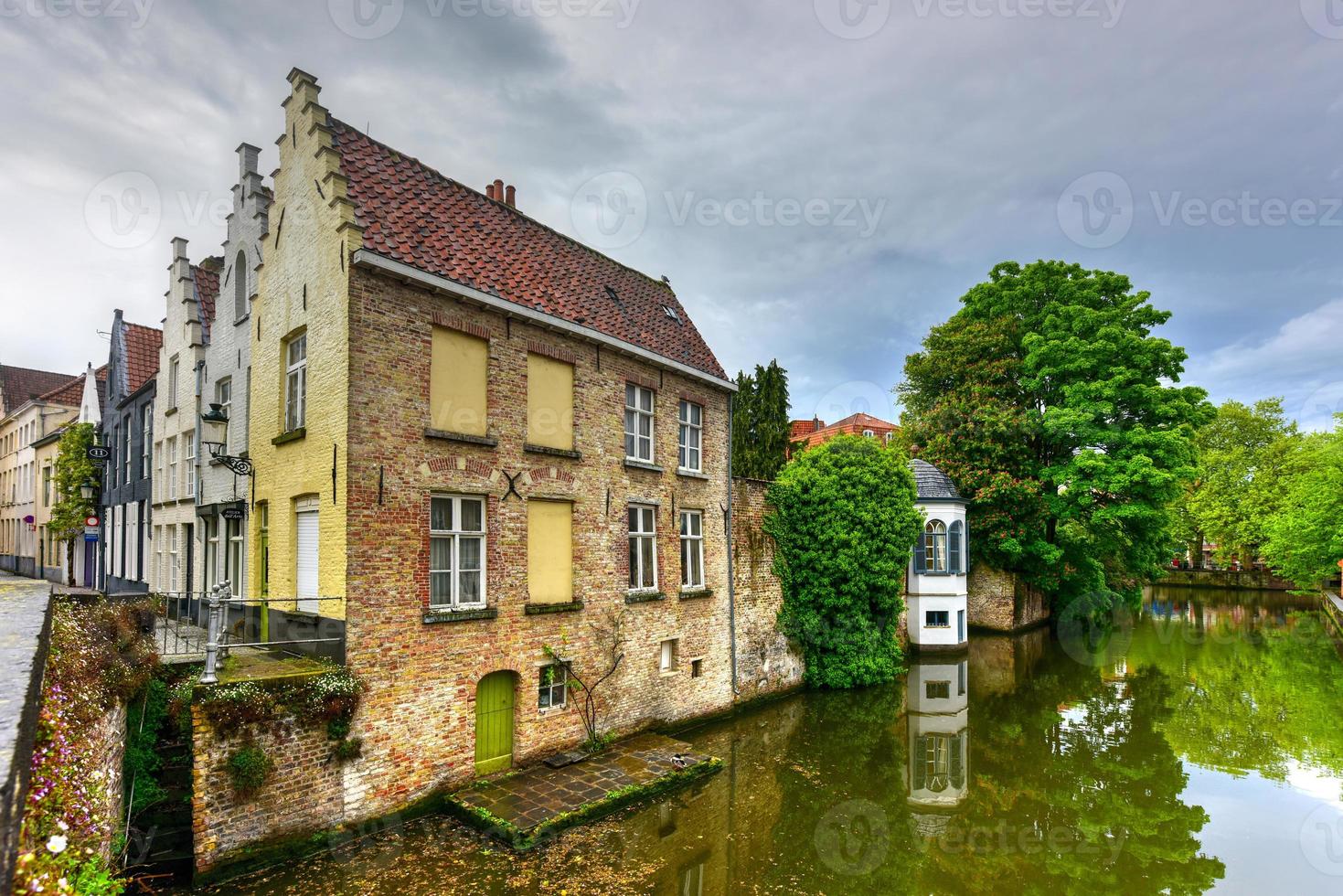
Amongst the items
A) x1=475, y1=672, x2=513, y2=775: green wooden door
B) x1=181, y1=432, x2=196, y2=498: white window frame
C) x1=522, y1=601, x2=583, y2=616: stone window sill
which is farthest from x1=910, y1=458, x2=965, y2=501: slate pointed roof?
x1=181, y1=432, x2=196, y2=498: white window frame

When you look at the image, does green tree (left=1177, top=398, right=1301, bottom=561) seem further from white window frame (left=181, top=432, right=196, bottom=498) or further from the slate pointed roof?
white window frame (left=181, top=432, right=196, bottom=498)

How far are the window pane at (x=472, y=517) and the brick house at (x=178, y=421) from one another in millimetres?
7770

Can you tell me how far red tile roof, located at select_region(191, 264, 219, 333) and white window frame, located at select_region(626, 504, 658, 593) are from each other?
10710 mm

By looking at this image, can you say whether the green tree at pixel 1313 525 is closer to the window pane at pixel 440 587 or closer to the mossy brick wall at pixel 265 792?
the window pane at pixel 440 587

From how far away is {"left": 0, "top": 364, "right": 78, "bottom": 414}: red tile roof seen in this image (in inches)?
1332

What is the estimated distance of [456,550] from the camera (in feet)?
34.4

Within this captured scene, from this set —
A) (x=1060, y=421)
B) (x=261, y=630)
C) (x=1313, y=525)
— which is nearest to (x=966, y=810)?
(x=261, y=630)

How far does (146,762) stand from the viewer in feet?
26.5

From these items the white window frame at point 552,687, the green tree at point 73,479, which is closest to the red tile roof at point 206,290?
the green tree at point 73,479

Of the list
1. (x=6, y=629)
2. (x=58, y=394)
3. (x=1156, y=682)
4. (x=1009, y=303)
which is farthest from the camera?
(x=58, y=394)

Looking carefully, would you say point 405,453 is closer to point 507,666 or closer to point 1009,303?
point 507,666

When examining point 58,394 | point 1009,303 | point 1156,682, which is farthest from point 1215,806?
point 58,394

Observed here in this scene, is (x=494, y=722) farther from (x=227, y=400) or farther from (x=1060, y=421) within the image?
(x=1060, y=421)

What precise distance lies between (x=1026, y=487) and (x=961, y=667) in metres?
7.91
